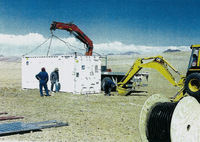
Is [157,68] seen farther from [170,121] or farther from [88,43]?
Result: [170,121]

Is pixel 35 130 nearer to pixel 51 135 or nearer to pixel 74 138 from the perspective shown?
pixel 51 135

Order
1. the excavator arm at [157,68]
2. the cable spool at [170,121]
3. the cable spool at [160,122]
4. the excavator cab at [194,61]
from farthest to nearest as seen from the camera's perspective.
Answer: the excavator arm at [157,68] → the excavator cab at [194,61] → the cable spool at [160,122] → the cable spool at [170,121]

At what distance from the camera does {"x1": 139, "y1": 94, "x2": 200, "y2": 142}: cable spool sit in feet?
19.4

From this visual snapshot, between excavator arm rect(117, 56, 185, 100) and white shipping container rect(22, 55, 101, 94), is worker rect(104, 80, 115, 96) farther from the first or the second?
white shipping container rect(22, 55, 101, 94)

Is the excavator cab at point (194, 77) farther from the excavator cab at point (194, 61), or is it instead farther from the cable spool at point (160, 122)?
the cable spool at point (160, 122)

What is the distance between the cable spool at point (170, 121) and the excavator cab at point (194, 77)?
5476mm

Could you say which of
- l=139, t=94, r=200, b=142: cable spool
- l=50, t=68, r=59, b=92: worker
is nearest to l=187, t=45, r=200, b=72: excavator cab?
l=139, t=94, r=200, b=142: cable spool

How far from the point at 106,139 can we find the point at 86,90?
1128cm

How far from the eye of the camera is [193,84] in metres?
12.8

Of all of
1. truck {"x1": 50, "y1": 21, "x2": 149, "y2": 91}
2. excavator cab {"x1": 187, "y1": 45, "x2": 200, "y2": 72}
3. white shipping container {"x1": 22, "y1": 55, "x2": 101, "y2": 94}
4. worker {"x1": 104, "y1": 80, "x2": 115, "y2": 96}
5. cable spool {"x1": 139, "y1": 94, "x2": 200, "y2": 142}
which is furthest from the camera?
truck {"x1": 50, "y1": 21, "x2": 149, "y2": 91}

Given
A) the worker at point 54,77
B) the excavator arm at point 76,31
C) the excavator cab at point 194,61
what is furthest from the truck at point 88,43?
the excavator cab at point 194,61

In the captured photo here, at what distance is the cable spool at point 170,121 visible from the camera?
591 cm

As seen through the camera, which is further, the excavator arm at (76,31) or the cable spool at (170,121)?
the excavator arm at (76,31)

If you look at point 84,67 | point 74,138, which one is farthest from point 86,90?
point 74,138
